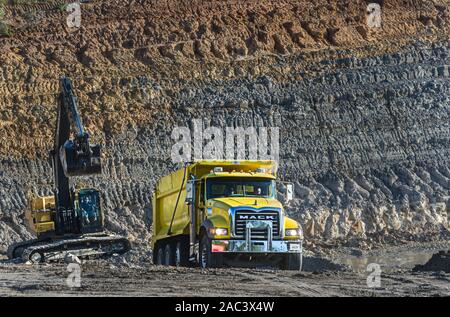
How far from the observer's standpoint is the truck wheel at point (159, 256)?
25031 mm

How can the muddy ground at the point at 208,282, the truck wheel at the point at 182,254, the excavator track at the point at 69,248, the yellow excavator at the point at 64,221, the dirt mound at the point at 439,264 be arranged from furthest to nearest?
the excavator track at the point at 69,248 → the yellow excavator at the point at 64,221 → the dirt mound at the point at 439,264 → the truck wheel at the point at 182,254 → the muddy ground at the point at 208,282

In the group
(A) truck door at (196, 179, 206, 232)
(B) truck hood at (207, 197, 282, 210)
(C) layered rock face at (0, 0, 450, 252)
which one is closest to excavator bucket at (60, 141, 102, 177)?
(A) truck door at (196, 179, 206, 232)

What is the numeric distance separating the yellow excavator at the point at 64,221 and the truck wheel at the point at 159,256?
237 cm

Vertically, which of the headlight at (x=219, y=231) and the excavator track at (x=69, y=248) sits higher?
the headlight at (x=219, y=231)

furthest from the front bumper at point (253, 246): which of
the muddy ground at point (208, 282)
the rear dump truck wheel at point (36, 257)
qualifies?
the rear dump truck wheel at point (36, 257)

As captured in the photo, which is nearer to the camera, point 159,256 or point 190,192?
point 190,192

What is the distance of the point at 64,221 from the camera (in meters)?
27.2

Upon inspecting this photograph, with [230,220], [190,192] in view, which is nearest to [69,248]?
[190,192]

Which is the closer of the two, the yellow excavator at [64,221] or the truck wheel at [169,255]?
the truck wheel at [169,255]

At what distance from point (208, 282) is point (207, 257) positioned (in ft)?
8.54

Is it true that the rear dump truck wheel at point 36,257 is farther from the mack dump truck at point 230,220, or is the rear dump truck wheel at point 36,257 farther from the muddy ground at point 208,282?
the mack dump truck at point 230,220

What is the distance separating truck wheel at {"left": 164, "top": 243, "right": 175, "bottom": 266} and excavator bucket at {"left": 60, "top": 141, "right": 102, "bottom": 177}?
7.13 ft

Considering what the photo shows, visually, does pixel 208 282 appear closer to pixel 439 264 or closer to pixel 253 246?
pixel 253 246

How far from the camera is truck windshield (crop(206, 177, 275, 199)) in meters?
22.5
